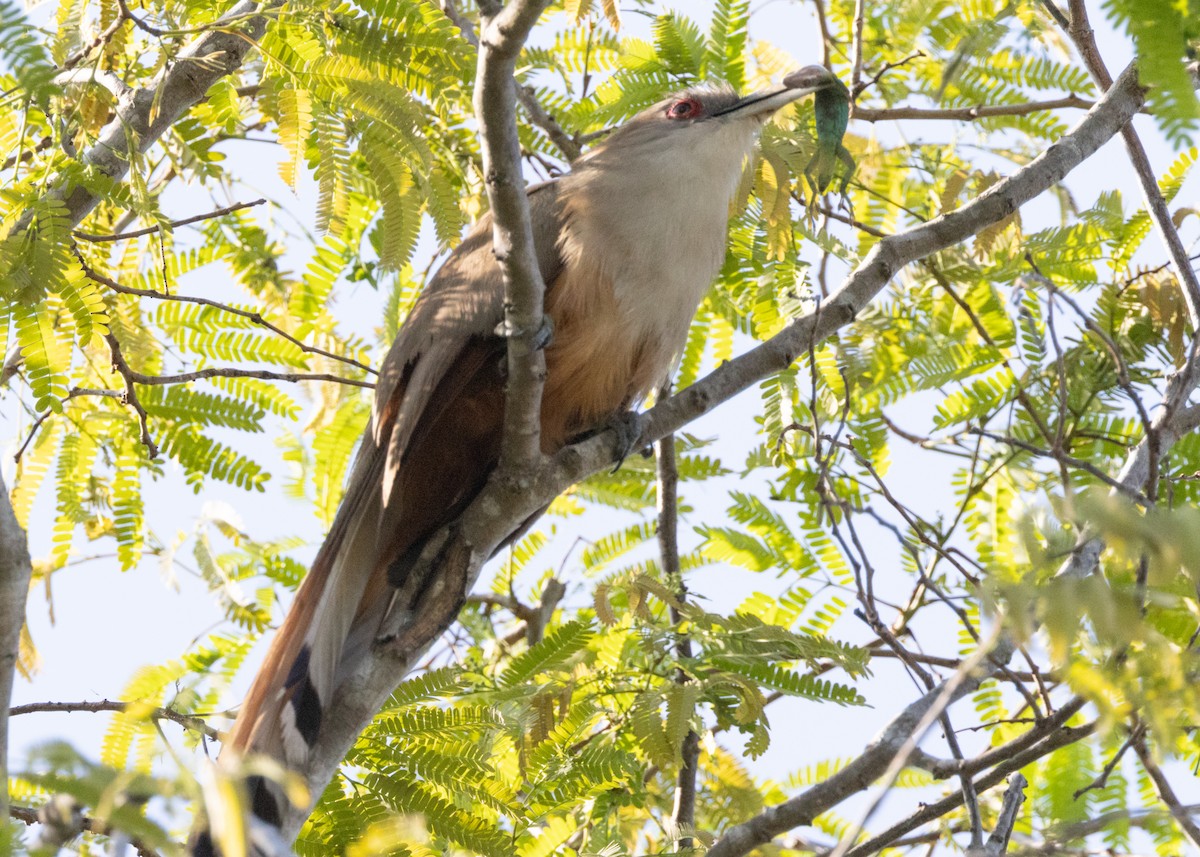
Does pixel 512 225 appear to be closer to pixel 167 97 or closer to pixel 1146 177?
pixel 167 97

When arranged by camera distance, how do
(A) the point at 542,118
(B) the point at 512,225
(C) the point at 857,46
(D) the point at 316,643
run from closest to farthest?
(B) the point at 512,225
(D) the point at 316,643
(C) the point at 857,46
(A) the point at 542,118

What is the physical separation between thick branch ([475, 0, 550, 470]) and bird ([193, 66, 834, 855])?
268mm

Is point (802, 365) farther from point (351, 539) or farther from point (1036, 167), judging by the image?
point (351, 539)

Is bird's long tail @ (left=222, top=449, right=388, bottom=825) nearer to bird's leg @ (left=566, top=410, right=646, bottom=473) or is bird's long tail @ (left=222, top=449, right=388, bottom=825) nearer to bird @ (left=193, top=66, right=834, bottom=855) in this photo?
bird @ (left=193, top=66, right=834, bottom=855)

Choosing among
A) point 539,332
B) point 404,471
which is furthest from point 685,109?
point 404,471

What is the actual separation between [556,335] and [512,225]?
95 centimetres

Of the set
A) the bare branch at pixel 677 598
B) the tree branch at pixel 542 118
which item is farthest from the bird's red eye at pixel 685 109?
the bare branch at pixel 677 598

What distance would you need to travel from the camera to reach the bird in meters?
3.85

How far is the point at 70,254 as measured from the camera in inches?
127

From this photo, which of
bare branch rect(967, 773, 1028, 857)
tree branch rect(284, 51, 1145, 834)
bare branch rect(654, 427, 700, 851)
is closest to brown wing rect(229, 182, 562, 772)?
tree branch rect(284, 51, 1145, 834)

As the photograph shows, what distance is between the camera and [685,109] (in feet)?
14.8

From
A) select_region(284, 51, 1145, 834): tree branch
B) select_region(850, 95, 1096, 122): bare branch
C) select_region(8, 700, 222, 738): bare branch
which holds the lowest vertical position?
select_region(8, 700, 222, 738): bare branch

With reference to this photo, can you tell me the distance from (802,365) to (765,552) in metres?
0.81

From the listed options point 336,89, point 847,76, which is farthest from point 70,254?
point 847,76
